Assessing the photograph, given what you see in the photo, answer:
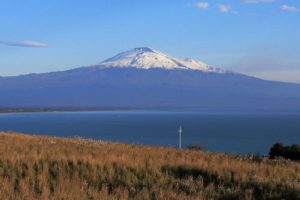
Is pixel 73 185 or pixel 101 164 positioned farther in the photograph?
pixel 101 164

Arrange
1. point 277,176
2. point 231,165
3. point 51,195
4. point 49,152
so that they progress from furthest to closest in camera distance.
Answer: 1. point 49,152
2. point 231,165
3. point 277,176
4. point 51,195

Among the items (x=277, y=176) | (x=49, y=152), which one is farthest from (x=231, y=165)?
(x=49, y=152)

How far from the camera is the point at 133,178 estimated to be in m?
10.6

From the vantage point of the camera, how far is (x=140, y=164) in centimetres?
1193

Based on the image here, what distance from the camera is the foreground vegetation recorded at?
904 centimetres

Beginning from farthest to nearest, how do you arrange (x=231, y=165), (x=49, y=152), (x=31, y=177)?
(x=49, y=152)
(x=231, y=165)
(x=31, y=177)

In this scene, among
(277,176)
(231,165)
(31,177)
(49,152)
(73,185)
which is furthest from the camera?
(49,152)

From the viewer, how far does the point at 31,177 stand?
33.9 feet

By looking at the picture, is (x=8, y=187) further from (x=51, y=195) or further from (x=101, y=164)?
(x=101, y=164)

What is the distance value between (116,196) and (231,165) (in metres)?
4.60

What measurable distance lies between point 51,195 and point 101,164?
309 cm

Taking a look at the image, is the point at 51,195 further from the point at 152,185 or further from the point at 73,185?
the point at 152,185

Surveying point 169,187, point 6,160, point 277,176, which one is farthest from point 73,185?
point 277,176

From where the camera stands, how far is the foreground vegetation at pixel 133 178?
904 cm
